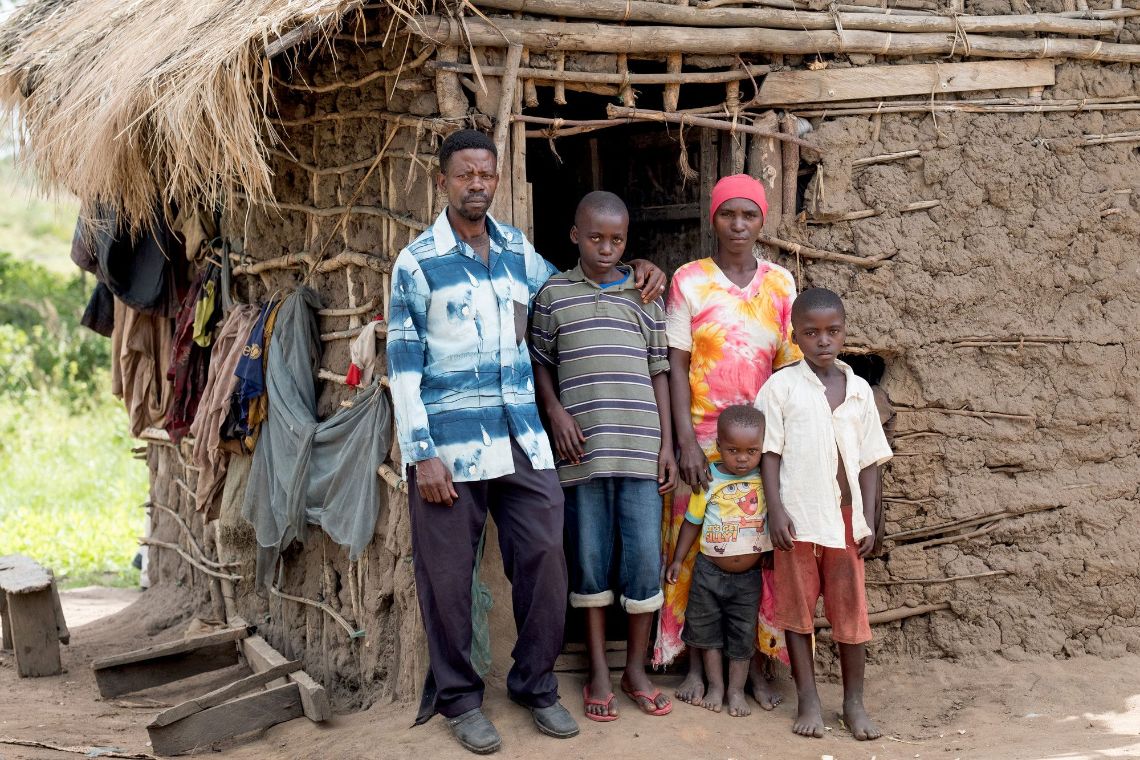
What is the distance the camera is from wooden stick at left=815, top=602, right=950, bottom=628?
14.3ft

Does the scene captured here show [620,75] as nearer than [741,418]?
No

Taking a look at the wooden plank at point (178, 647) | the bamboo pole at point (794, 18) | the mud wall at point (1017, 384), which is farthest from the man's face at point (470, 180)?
the wooden plank at point (178, 647)

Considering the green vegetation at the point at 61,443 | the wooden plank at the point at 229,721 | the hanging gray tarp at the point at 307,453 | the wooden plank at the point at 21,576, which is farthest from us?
the green vegetation at the point at 61,443

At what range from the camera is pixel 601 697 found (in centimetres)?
371

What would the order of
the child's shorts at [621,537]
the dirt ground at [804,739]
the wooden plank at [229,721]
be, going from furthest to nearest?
the wooden plank at [229,721] → the child's shorts at [621,537] → the dirt ground at [804,739]

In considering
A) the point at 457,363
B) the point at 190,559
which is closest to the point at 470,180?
the point at 457,363

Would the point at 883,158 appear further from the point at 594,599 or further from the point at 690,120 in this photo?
the point at 594,599

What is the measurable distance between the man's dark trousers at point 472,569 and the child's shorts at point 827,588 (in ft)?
2.49

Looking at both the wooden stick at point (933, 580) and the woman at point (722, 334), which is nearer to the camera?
the woman at point (722, 334)

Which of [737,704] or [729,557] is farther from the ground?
[729,557]

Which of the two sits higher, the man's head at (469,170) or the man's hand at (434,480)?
the man's head at (469,170)

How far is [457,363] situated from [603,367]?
1.62 feet

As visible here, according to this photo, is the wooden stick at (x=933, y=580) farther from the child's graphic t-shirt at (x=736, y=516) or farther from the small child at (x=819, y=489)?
the child's graphic t-shirt at (x=736, y=516)

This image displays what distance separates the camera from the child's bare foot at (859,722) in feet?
12.2
